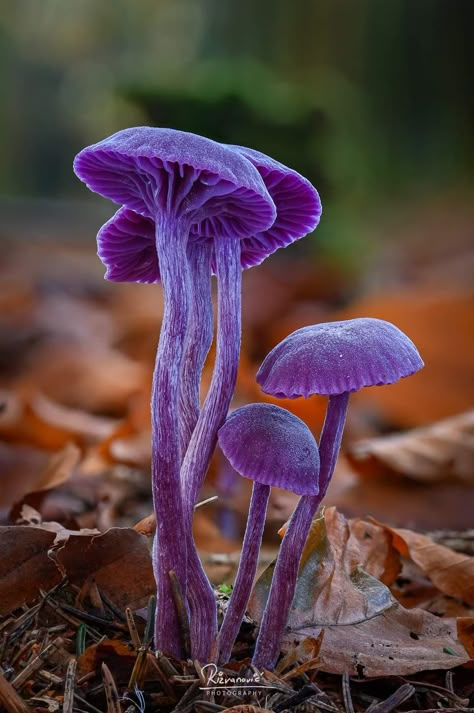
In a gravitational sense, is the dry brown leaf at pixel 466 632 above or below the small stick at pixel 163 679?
above

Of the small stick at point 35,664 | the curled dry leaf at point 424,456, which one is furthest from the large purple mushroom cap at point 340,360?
the curled dry leaf at point 424,456

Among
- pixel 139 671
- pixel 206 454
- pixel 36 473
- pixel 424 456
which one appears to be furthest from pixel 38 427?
pixel 139 671

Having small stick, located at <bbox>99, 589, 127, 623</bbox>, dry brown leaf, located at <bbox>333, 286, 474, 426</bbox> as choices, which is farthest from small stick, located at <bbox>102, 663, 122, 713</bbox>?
dry brown leaf, located at <bbox>333, 286, 474, 426</bbox>

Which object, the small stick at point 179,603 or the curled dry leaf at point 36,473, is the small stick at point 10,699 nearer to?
the small stick at point 179,603

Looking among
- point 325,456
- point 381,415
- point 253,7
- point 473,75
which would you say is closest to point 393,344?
point 325,456

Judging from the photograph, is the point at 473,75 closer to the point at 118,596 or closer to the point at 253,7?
the point at 253,7

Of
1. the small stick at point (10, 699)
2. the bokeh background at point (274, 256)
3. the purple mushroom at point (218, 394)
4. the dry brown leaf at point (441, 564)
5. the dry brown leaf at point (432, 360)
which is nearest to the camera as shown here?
the small stick at point (10, 699)
